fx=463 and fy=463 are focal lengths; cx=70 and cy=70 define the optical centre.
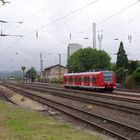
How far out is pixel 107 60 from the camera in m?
107

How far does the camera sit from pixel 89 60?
4168 inches

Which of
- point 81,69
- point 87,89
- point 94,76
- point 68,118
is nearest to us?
point 68,118

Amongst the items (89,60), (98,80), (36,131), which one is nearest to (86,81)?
(98,80)

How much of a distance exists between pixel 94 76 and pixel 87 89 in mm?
6387

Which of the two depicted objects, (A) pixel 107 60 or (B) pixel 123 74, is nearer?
(B) pixel 123 74

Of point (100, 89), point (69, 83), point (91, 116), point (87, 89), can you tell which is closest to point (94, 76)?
point (100, 89)

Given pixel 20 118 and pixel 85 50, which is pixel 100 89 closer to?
pixel 20 118

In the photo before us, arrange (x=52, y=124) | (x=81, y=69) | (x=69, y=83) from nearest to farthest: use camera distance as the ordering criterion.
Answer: (x=52, y=124), (x=69, y=83), (x=81, y=69)

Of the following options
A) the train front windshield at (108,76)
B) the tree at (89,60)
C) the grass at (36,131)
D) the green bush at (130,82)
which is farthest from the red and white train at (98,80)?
the tree at (89,60)

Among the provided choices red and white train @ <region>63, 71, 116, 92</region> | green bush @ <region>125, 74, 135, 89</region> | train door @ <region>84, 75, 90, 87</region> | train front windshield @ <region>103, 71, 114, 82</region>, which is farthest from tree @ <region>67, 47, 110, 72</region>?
train front windshield @ <region>103, 71, 114, 82</region>

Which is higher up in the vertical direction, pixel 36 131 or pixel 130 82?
pixel 130 82

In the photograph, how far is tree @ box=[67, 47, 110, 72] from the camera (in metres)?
105

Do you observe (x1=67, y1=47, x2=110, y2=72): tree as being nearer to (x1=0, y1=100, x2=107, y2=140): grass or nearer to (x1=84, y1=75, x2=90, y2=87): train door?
(x1=84, y1=75, x2=90, y2=87): train door

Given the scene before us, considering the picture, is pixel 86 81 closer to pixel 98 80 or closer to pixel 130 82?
pixel 98 80
